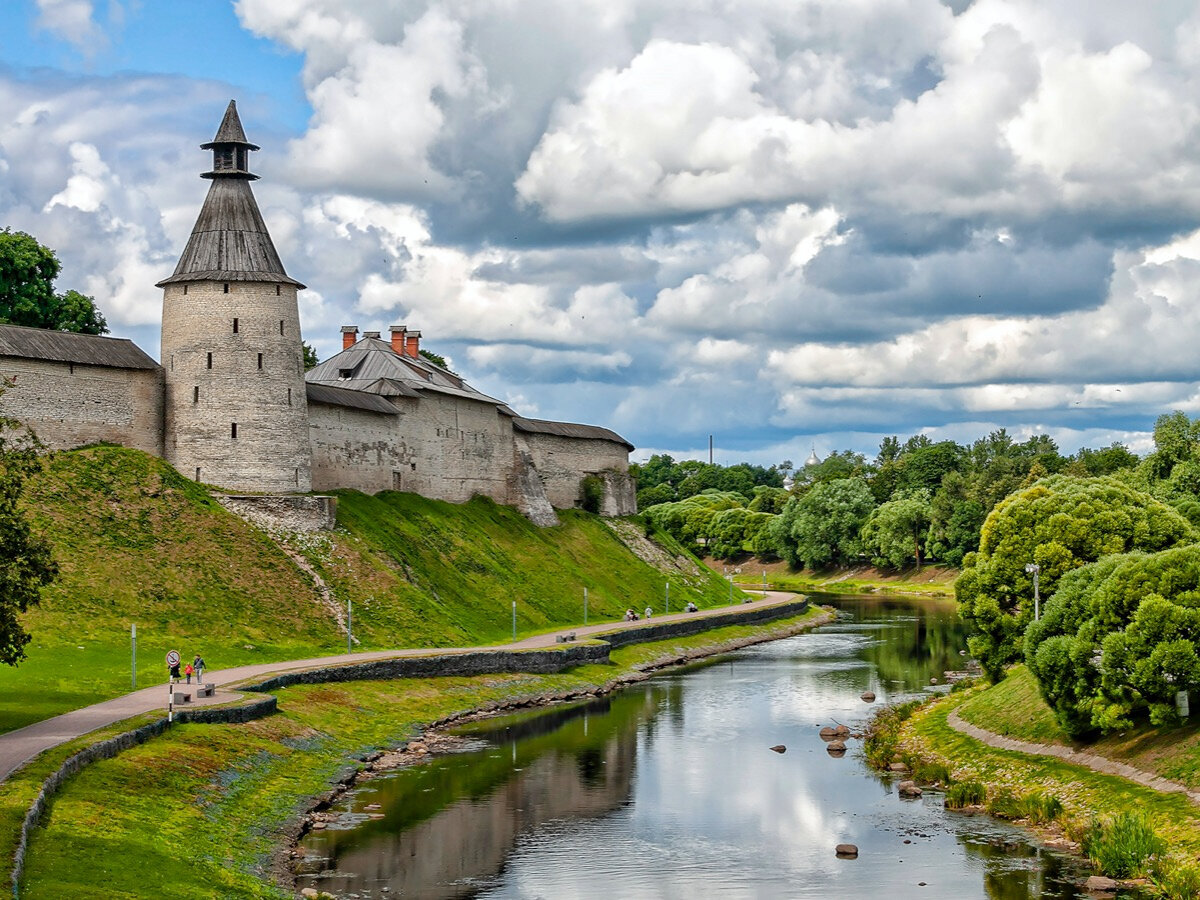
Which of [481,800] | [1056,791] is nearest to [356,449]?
[481,800]

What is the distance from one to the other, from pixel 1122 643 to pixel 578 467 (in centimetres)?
6627

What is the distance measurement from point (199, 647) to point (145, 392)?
15.2 m

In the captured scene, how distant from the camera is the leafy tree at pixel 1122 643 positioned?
35.5m

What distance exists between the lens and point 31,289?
238ft

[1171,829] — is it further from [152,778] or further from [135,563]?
[135,563]

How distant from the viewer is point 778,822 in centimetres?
3650

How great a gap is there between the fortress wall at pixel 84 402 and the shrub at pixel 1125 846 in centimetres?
4285

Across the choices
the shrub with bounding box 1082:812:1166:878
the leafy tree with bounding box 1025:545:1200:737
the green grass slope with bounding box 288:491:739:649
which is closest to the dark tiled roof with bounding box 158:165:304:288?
the green grass slope with bounding box 288:491:739:649

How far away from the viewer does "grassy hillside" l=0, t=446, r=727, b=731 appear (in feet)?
159

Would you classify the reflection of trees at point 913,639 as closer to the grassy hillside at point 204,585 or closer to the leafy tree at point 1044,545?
the leafy tree at point 1044,545

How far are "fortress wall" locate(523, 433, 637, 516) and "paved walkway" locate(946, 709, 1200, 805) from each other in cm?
5230

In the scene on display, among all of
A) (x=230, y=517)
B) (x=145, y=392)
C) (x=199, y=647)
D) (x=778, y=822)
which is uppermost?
(x=145, y=392)

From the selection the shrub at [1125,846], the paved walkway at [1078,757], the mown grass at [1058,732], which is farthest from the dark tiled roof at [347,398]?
the shrub at [1125,846]

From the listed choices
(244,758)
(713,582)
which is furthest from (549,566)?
(244,758)
